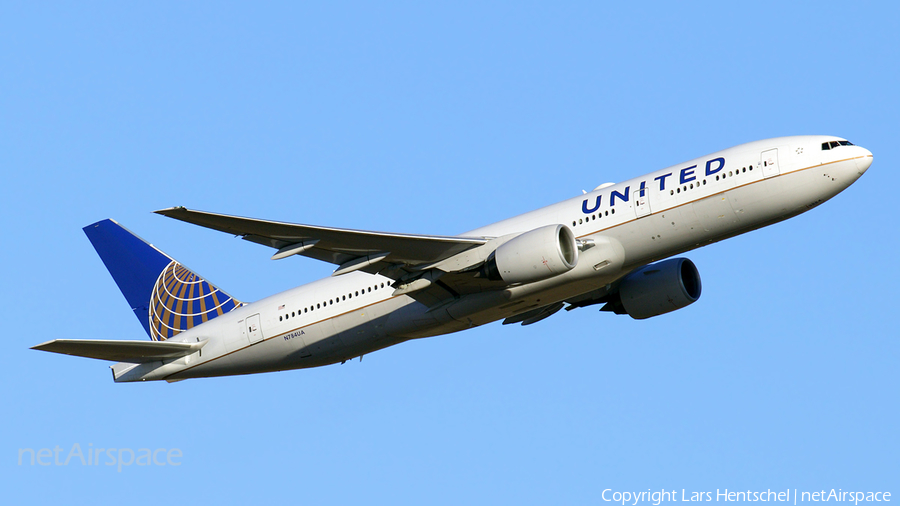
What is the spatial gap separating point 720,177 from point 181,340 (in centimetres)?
1863

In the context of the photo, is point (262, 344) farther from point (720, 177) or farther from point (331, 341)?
point (720, 177)

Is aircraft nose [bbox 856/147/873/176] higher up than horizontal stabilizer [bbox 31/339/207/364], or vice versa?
aircraft nose [bbox 856/147/873/176]

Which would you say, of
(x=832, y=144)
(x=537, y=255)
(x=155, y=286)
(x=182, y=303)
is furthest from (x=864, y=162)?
(x=155, y=286)

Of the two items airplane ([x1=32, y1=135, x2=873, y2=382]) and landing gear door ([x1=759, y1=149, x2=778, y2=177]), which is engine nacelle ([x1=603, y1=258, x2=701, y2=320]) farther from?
landing gear door ([x1=759, y1=149, x2=778, y2=177])

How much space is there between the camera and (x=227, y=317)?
109ft

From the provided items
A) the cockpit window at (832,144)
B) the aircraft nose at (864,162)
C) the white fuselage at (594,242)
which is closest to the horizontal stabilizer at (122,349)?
the white fuselage at (594,242)

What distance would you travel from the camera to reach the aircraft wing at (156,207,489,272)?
24.7 m

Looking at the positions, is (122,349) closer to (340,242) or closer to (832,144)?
(340,242)

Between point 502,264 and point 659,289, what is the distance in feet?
25.3

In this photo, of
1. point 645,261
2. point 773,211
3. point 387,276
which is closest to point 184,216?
point 387,276

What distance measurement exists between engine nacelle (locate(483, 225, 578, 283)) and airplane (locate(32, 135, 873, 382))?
4cm

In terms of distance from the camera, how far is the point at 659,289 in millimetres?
32312

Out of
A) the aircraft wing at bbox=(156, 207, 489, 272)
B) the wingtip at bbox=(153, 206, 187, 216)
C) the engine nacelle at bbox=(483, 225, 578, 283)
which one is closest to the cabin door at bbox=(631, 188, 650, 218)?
the engine nacelle at bbox=(483, 225, 578, 283)

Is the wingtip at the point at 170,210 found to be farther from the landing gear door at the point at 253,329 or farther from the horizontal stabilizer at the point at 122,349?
the landing gear door at the point at 253,329
